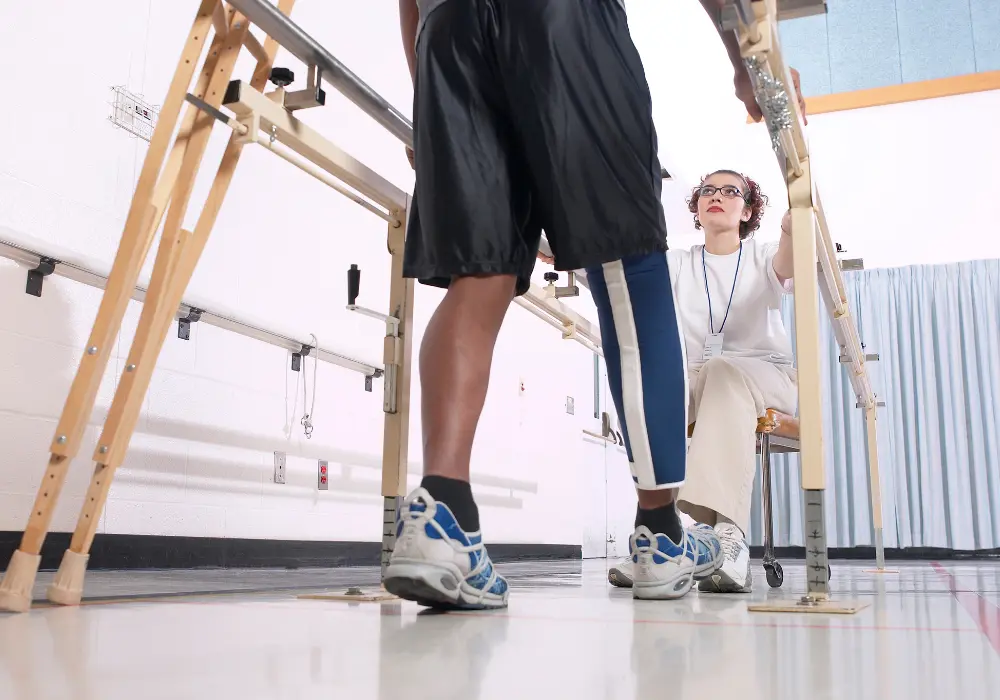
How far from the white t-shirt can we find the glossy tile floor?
1198mm

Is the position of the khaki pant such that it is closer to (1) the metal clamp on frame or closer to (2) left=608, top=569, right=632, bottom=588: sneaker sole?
(2) left=608, top=569, right=632, bottom=588: sneaker sole

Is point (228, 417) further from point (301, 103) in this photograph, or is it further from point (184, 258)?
point (301, 103)

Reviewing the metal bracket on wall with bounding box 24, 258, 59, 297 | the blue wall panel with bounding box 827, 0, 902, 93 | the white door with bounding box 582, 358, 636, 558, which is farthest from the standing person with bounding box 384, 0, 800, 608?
the blue wall panel with bounding box 827, 0, 902, 93

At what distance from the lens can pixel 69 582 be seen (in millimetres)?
1093

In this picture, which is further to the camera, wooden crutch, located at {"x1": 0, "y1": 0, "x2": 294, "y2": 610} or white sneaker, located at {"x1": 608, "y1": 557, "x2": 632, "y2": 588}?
white sneaker, located at {"x1": 608, "y1": 557, "x2": 632, "y2": 588}

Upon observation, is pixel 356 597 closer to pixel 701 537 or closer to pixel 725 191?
pixel 701 537

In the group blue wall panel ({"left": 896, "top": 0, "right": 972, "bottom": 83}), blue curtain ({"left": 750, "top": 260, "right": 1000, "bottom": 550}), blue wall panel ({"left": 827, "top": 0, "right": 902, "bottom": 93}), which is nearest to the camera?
blue curtain ({"left": 750, "top": 260, "right": 1000, "bottom": 550})

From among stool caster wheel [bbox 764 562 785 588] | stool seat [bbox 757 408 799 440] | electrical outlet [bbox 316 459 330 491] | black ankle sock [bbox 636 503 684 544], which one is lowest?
stool caster wheel [bbox 764 562 785 588]

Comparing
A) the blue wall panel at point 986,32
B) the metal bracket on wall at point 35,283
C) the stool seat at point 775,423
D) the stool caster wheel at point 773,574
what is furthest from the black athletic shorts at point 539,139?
the blue wall panel at point 986,32

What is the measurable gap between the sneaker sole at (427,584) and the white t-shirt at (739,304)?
130cm

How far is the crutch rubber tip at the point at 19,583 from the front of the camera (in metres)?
0.97

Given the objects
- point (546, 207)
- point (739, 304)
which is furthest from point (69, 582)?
point (739, 304)

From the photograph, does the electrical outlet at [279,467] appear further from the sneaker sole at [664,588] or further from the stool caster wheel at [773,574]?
the sneaker sole at [664,588]

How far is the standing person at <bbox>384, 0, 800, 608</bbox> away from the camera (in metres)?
1.00
